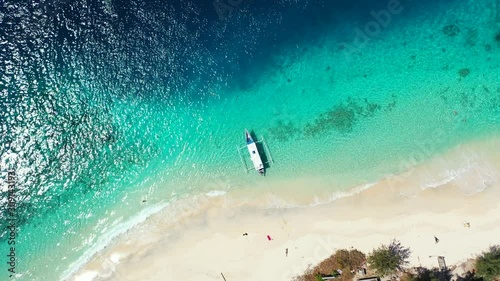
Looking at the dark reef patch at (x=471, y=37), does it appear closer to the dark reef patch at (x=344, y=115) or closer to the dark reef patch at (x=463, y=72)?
the dark reef patch at (x=463, y=72)

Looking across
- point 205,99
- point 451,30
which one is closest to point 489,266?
point 451,30

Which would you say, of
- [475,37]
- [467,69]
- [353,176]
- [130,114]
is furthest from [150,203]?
[475,37]

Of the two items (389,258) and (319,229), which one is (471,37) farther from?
(319,229)

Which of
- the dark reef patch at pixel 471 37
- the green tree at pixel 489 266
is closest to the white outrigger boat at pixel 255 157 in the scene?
the green tree at pixel 489 266

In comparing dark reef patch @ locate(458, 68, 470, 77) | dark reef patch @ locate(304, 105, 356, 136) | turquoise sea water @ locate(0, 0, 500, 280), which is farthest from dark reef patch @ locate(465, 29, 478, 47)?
dark reef patch @ locate(304, 105, 356, 136)

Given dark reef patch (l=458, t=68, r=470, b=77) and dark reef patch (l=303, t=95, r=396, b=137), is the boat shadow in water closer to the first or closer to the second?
dark reef patch (l=303, t=95, r=396, b=137)

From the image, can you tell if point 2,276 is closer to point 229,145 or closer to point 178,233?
point 178,233
